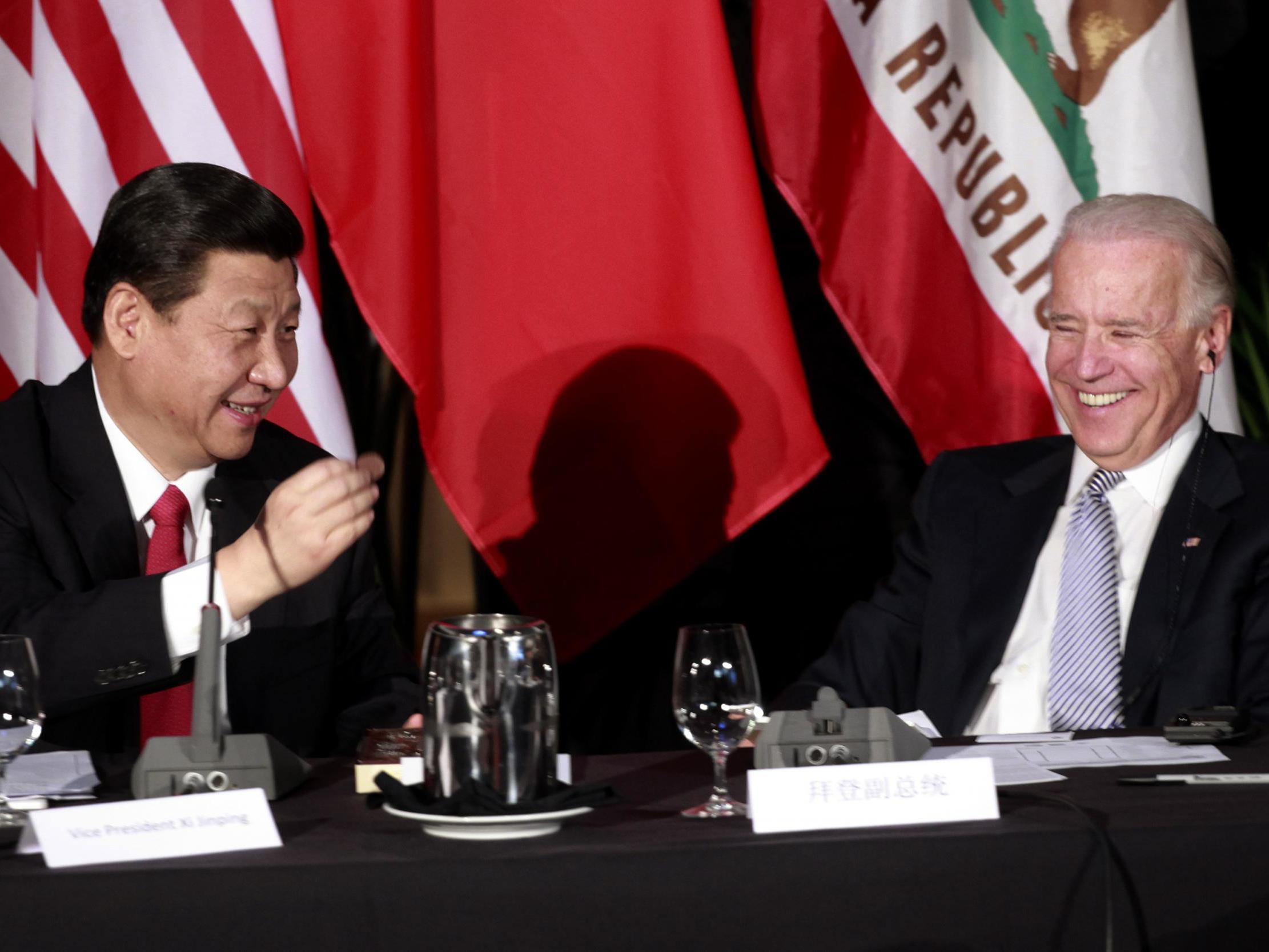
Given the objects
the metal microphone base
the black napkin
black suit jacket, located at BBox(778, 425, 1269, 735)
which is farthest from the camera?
black suit jacket, located at BBox(778, 425, 1269, 735)

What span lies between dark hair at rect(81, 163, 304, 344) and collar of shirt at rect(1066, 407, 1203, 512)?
4.83 feet

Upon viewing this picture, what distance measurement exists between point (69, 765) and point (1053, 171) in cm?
228

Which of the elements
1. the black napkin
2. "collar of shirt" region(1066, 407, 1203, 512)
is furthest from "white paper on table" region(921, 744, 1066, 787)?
"collar of shirt" region(1066, 407, 1203, 512)

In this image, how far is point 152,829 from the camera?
1.28 m

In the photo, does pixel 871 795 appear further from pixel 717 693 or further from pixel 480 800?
pixel 480 800

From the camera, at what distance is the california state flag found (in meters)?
3.02

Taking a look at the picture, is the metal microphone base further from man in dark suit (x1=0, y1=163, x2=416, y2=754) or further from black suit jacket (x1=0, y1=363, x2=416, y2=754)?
man in dark suit (x1=0, y1=163, x2=416, y2=754)

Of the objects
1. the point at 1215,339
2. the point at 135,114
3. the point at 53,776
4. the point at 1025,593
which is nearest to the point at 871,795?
the point at 53,776

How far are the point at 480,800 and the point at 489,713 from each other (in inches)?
3.2

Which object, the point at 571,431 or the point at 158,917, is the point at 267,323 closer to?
the point at 571,431

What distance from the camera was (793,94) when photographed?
119 inches

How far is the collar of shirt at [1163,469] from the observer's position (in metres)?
2.41

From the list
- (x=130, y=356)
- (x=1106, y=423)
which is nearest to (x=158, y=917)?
(x=130, y=356)

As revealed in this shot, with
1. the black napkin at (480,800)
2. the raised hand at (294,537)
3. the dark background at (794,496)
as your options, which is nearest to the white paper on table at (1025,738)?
the black napkin at (480,800)
